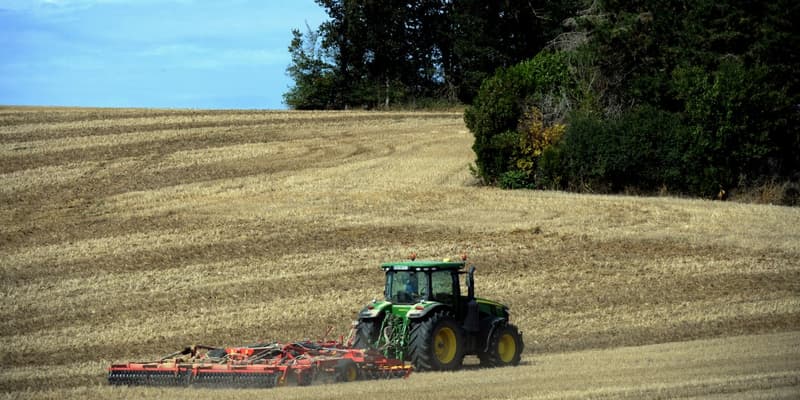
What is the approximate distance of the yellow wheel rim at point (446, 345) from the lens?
1697cm

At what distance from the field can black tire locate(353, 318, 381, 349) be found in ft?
4.59

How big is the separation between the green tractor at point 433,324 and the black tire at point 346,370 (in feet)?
4.00

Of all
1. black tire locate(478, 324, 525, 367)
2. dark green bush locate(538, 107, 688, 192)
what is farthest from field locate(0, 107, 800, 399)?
dark green bush locate(538, 107, 688, 192)

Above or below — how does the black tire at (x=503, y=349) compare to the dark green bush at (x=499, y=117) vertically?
below

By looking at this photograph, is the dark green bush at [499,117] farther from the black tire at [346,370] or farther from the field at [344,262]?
the black tire at [346,370]

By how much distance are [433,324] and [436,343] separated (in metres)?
0.46

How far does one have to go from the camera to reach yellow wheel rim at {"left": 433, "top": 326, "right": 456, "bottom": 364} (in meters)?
17.0

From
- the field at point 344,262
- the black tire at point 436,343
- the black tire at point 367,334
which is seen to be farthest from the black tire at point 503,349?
the black tire at point 367,334

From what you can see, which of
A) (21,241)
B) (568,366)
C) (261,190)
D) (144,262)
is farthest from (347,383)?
(261,190)

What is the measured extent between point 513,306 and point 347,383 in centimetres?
971

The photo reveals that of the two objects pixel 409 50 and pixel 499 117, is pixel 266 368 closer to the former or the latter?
pixel 499 117

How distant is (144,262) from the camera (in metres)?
28.4

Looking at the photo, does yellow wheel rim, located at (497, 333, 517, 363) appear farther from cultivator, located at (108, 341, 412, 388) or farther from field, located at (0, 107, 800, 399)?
cultivator, located at (108, 341, 412, 388)

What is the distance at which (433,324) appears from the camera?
16.6 meters
